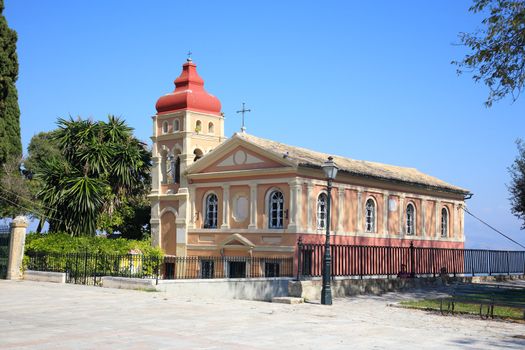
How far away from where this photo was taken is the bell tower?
36.5m

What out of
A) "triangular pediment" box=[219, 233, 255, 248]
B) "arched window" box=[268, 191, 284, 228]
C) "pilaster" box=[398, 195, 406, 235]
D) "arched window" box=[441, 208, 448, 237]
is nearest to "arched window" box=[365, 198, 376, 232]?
"pilaster" box=[398, 195, 406, 235]

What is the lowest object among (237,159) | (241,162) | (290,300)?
(290,300)

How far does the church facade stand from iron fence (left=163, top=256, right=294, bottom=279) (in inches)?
23.7

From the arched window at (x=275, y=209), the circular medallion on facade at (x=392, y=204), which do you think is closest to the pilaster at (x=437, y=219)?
the circular medallion on facade at (x=392, y=204)

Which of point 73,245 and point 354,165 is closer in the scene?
point 73,245

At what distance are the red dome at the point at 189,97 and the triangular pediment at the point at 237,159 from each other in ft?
13.1

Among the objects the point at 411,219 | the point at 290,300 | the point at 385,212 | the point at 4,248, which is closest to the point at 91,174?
the point at 4,248

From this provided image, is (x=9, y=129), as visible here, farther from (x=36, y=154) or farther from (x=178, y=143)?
(x=36, y=154)

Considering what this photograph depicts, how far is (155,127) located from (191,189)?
16.7ft

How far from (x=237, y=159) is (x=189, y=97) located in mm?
5889

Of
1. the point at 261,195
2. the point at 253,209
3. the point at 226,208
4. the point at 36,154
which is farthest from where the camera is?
the point at 36,154

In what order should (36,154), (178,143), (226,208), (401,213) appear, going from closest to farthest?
1. (226,208)
2. (401,213)
3. (178,143)
4. (36,154)

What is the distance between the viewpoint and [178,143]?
3731cm

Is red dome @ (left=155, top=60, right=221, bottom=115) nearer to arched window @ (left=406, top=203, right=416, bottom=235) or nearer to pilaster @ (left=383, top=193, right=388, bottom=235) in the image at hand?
pilaster @ (left=383, top=193, right=388, bottom=235)
